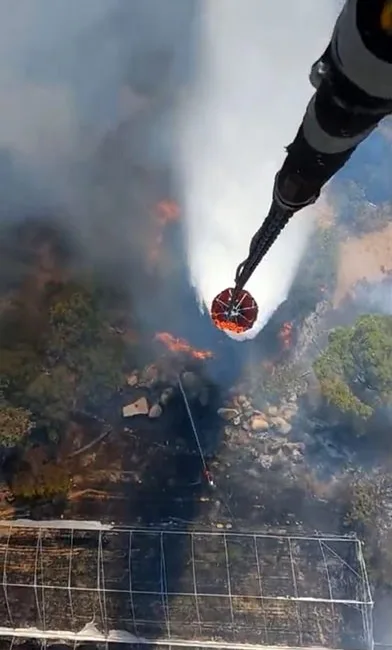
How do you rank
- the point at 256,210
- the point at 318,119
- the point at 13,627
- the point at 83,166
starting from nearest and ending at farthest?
1. the point at 318,119
2. the point at 13,627
3. the point at 83,166
4. the point at 256,210

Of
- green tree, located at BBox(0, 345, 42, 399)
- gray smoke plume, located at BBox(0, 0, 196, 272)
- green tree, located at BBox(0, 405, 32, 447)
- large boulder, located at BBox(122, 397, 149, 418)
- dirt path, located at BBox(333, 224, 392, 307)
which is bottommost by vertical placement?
green tree, located at BBox(0, 405, 32, 447)

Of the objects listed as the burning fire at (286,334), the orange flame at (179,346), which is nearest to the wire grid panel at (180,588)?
the orange flame at (179,346)

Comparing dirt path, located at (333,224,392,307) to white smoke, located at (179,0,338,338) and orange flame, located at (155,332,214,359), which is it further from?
orange flame, located at (155,332,214,359)

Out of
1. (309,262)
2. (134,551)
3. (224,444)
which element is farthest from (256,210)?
(134,551)

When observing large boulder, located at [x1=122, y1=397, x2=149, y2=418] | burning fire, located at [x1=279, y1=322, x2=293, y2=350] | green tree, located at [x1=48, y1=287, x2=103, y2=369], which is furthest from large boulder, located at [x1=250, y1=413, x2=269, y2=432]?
green tree, located at [x1=48, y1=287, x2=103, y2=369]

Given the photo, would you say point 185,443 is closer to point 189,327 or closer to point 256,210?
point 189,327

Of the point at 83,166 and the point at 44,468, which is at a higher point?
the point at 83,166

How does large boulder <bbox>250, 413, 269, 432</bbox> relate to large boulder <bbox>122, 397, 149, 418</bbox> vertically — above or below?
above

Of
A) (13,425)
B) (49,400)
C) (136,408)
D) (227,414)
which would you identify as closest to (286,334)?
(227,414)
